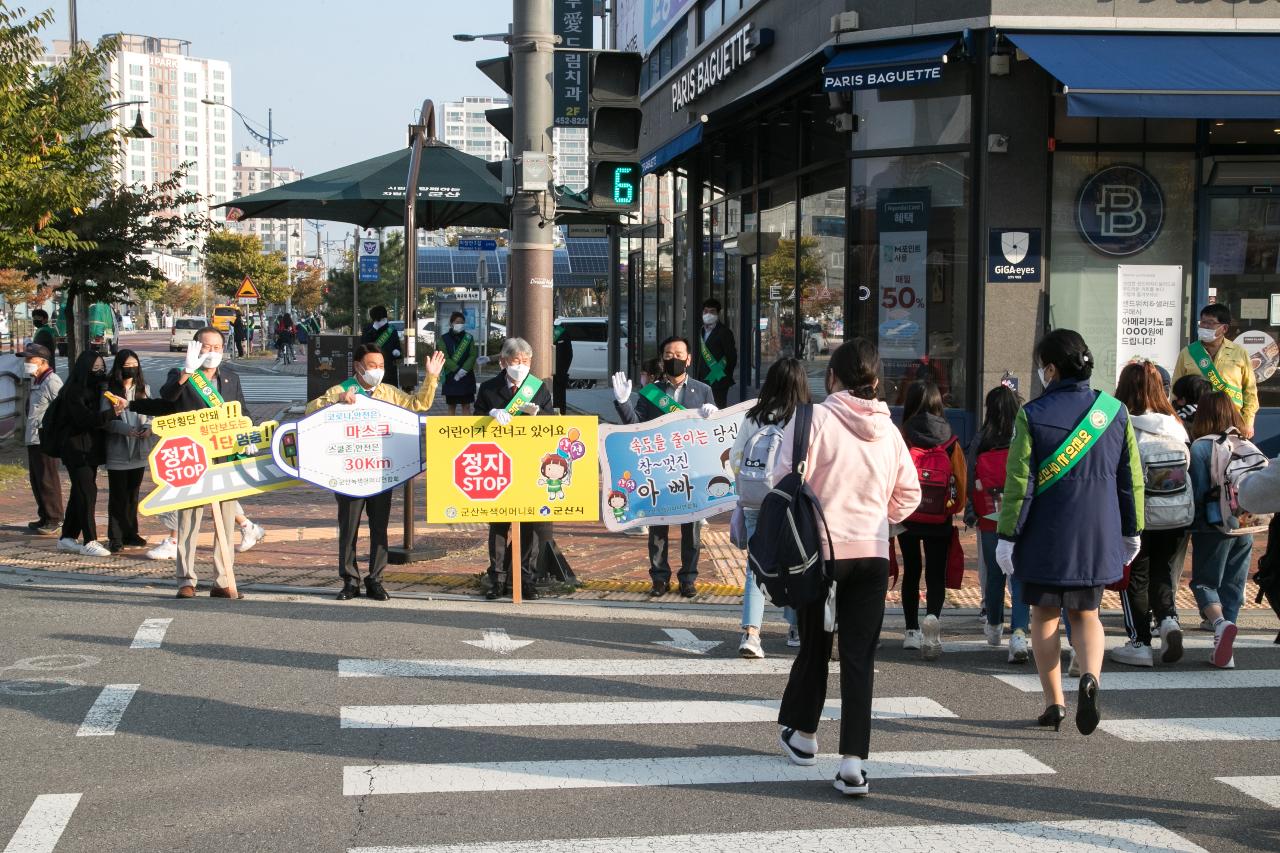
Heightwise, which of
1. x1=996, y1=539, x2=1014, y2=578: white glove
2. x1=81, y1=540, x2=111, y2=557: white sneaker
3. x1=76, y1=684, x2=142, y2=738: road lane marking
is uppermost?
x1=996, y1=539, x2=1014, y2=578: white glove

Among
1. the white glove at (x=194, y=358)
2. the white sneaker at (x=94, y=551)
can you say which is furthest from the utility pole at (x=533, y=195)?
the white sneaker at (x=94, y=551)

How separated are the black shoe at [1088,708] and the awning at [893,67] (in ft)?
27.5

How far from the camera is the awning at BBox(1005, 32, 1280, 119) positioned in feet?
39.0

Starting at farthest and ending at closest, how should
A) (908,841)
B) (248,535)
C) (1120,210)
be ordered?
(1120,210)
(248,535)
(908,841)

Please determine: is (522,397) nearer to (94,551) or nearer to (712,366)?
(94,551)

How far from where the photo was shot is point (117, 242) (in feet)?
70.4

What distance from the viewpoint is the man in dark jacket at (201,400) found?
368 inches

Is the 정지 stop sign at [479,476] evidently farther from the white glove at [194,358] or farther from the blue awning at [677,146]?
the blue awning at [677,146]

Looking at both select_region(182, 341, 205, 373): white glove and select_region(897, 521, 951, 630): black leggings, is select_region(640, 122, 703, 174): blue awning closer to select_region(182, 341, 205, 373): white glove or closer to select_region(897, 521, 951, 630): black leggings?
select_region(182, 341, 205, 373): white glove

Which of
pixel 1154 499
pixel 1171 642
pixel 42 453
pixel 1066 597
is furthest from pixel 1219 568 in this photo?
pixel 42 453

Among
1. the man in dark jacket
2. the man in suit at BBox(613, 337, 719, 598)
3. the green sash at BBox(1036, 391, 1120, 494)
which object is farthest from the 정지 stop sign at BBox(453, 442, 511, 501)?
the green sash at BBox(1036, 391, 1120, 494)

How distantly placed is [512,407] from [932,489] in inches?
123

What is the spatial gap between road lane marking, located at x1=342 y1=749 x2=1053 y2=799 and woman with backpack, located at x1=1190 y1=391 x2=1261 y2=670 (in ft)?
8.23

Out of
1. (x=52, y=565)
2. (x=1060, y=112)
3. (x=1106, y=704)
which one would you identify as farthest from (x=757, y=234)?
(x=1106, y=704)
